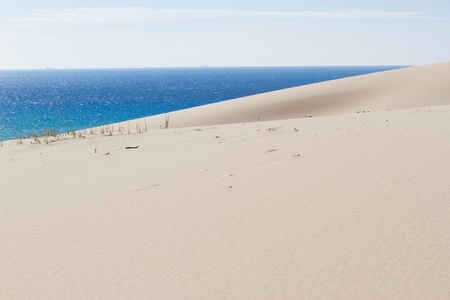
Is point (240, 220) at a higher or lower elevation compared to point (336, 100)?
lower

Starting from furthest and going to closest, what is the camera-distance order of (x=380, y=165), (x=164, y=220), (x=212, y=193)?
1. (x=380, y=165)
2. (x=212, y=193)
3. (x=164, y=220)

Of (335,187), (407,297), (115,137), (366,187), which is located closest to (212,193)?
(335,187)

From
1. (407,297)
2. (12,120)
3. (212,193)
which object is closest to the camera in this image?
(407,297)

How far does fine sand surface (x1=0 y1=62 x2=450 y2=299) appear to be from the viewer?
9.44 ft

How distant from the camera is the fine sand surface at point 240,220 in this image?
2.88 metres

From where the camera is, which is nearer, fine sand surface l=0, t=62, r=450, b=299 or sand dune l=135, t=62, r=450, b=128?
fine sand surface l=0, t=62, r=450, b=299

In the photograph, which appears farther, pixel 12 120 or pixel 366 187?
pixel 12 120

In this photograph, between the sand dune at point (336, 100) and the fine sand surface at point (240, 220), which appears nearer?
the fine sand surface at point (240, 220)

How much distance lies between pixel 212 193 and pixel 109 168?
2283 millimetres

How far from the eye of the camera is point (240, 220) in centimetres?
384

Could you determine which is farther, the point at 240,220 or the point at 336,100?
the point at 336,100

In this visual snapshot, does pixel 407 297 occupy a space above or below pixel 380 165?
below

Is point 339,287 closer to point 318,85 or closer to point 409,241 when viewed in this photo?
point 409,241

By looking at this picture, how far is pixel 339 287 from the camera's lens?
2.72 m
